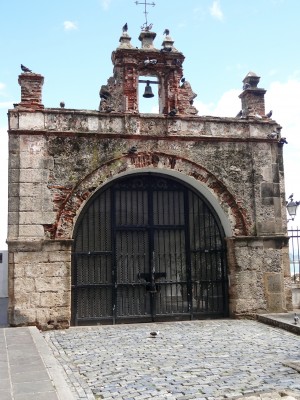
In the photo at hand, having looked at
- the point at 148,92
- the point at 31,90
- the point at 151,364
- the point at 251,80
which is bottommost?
the point at 151,364

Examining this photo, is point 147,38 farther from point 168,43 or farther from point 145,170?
point 145,170

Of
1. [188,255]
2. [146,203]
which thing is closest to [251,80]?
[146,203]

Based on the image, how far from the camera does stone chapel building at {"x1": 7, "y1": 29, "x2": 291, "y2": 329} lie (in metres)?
8.77

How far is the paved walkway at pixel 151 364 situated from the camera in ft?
15.1

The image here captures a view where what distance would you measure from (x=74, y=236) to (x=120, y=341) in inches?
104

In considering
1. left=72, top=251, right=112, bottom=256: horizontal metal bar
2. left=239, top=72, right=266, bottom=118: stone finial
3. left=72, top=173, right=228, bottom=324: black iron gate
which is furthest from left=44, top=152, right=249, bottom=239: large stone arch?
left=239, top=72, right=266, bottom=118: stone finial

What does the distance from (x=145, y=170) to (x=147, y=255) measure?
5.86 feet

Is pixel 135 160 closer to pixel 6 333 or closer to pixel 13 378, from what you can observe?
pixel 6 333

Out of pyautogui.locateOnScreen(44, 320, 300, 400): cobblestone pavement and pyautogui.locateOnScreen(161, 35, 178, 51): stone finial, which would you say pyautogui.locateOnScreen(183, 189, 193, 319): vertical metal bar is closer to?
pyautogui.locateOnScreen(44, 320, 300, 400): cobblestone pavement

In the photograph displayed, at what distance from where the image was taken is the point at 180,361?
19.4 feet

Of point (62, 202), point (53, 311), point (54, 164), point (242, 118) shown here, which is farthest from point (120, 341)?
point (242, 118)

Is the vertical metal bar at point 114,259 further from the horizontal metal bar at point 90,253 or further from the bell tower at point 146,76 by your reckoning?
the bell tower at point 146,76

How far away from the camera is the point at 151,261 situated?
956cm

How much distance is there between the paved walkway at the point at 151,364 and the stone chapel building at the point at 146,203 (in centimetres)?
110
